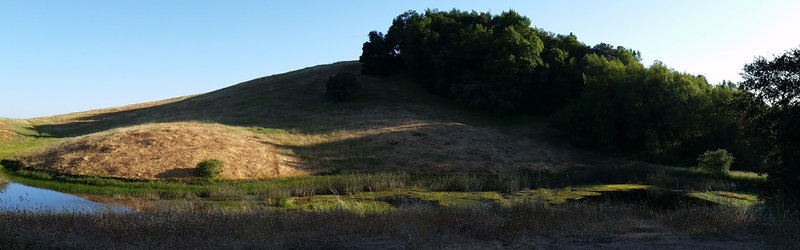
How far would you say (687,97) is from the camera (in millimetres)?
47469

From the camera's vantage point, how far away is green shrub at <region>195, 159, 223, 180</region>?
31375 millimetres

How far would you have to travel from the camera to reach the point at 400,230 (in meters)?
12.8

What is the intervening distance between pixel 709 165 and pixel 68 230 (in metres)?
39.4

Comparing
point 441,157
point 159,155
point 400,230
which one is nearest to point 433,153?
point 441,157

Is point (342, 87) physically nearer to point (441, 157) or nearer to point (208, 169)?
point (441, 157)

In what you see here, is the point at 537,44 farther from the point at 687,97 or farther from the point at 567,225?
the point at 567,225

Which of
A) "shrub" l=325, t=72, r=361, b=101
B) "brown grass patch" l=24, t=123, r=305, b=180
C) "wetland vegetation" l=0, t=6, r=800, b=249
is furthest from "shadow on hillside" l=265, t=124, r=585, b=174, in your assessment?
"shrub" l=325, t=72, r=361, b=101

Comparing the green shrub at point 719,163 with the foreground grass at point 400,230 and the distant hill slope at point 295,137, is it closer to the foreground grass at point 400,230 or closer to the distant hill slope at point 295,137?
the distant hill slope at point 295,137

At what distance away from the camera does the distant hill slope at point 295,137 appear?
3469 centimetres

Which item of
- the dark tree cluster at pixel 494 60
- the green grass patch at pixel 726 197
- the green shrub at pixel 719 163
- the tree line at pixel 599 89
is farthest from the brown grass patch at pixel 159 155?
the dark tree cluster at pixel 494 60

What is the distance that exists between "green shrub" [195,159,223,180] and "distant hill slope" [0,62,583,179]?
906mm

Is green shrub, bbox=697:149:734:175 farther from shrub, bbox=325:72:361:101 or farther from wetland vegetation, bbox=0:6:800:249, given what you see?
shrub, bbox=325:72:361:101

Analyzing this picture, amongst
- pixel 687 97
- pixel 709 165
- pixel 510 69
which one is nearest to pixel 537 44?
pixel 510 69

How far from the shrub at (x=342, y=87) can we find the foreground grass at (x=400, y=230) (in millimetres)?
53663
